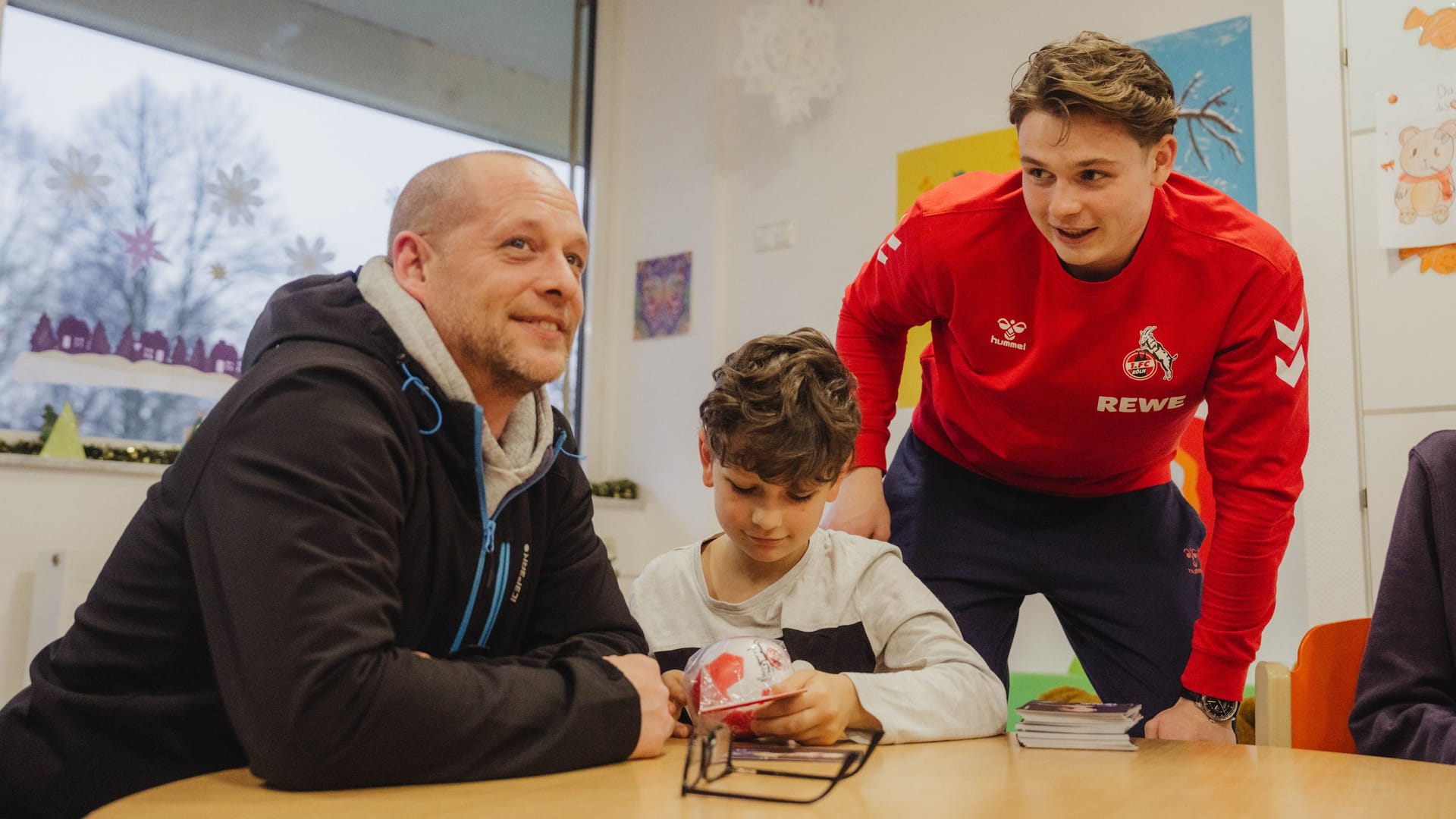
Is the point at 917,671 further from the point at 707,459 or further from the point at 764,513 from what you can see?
the point at 707,459

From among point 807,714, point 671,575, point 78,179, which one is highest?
point 78,179

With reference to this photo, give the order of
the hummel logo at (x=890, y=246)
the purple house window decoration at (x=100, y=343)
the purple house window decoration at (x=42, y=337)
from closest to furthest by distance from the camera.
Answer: the hummel logo at (x=890, y=246)
the purple house window decoration at (x=42, y=337)
the purple house window decoration at (x=100, y=343)

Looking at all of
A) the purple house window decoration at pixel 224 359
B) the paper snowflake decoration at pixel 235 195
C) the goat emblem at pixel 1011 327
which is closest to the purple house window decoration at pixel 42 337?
the purple house window decoration at pixel 224 359

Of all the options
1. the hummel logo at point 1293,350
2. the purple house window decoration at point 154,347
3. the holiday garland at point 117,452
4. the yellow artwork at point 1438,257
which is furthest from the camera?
the purple house window decoration at point 154,347

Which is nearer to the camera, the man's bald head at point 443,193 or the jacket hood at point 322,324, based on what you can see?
the jacket hood at point 322,324

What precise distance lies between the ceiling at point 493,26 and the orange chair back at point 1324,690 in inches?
155

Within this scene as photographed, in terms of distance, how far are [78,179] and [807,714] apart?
3.22 meters

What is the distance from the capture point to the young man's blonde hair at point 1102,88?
1.59 metres

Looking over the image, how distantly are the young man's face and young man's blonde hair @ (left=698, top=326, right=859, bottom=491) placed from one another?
1.26 feet

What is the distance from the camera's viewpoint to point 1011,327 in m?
1.88

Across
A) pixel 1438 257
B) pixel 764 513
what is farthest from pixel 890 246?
pixel 1438 257

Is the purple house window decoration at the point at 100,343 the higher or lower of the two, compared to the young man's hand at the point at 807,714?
higher

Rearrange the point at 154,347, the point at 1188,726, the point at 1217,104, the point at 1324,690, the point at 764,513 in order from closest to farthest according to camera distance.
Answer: the point at 764,513, the point at 1324,690, the point at 1188,726, the point at 1217,104, the point at 154,347

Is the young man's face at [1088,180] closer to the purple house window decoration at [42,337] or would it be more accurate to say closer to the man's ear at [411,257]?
the man's ear at [411,257]
